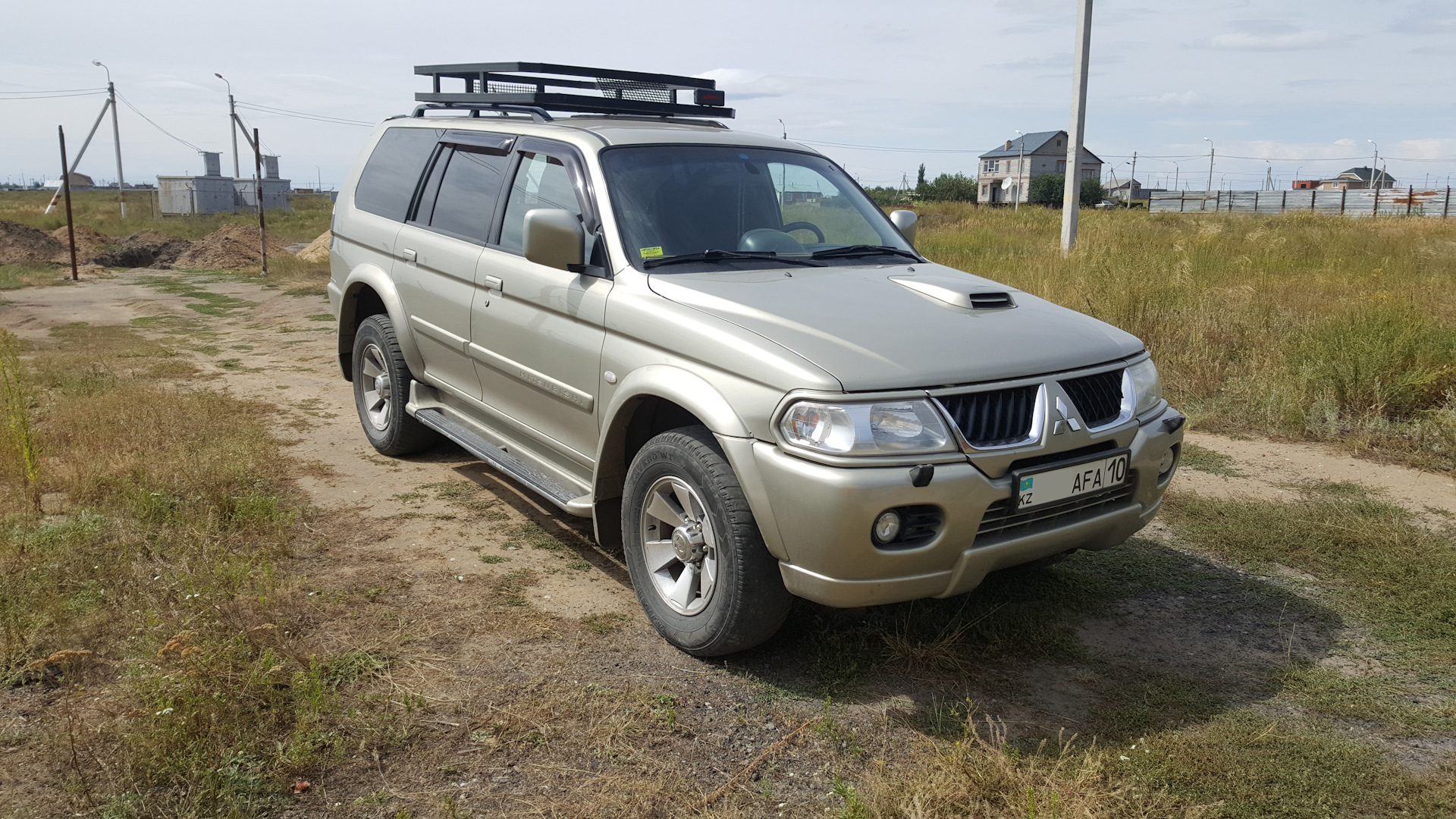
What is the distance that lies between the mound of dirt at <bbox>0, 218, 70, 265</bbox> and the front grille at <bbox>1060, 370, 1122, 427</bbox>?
2276cm

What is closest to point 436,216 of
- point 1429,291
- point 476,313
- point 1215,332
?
point 476,313

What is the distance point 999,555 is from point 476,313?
9.24 ft

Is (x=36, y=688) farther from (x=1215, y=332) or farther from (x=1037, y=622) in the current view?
(x=1215, y=332)

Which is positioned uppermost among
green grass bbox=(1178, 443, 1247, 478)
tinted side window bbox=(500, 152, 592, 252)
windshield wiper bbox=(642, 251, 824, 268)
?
tinted side window bbox=(500, 152, 592, 252)

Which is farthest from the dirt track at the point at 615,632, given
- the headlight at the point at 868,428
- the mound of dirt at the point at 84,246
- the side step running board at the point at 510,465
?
the mound of dirt at the point at 84,246

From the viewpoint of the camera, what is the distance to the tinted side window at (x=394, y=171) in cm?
572

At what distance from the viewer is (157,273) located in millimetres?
19516

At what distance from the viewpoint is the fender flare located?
562 centimetres

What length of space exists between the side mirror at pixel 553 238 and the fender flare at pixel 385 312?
189cm

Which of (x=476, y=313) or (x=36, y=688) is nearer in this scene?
(x=36, y=688)

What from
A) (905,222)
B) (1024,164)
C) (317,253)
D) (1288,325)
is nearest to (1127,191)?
(1024,164)

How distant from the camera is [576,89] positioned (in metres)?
6.05

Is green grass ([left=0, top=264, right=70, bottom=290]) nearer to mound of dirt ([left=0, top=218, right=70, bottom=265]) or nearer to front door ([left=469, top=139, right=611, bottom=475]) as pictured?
mound of dirt ([left=0, top=218, right=70, bottom=265])

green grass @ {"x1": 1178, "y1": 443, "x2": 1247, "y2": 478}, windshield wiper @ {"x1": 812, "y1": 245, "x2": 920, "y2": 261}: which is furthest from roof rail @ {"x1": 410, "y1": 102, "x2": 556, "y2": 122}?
green grass @ {"x1": 1178, "y1": 443, "x2": 1247, "y2": 478}
